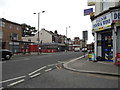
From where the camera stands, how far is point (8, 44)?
3825cm

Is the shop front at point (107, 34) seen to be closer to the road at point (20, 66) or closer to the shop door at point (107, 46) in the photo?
the shop door at point (107, 46)

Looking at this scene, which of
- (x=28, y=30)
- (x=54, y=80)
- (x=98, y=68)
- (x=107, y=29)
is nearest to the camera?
(x=54, y=80)

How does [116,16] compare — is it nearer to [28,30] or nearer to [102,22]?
[102,22]

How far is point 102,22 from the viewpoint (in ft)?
45.4

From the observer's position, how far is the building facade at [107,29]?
40.3ft

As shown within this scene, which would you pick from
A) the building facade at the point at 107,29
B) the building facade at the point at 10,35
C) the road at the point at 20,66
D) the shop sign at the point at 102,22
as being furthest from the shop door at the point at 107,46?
the building facade at the point at 10,35

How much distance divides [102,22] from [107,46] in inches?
89.2

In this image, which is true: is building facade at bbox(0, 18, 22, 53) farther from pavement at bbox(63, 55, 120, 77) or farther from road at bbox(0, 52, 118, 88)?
road at bbox(0, 52, 118, 88)

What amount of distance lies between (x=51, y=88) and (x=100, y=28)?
9.86 meters

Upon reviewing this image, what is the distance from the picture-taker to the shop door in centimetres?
1373

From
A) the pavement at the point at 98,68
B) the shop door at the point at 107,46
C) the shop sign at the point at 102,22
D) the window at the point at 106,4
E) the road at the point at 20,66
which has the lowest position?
the road at the point at 20,66

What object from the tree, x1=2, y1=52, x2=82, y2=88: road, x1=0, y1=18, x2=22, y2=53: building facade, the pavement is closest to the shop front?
the pavement

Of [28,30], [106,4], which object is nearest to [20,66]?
[106,4]

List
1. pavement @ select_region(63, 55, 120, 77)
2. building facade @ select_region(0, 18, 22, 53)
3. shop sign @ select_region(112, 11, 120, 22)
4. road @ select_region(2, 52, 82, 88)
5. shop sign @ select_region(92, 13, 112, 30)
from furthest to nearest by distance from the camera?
building facade @ select_region(0, 18, 22, 53) → shop sign @ select_region(92, 13, 112, 30) → shop sign @ select_region(112, 11, 120, 22) → pavement @ select_region(63, 55, 120, 77) → road @ select_region(2, 52, 82, 88)
